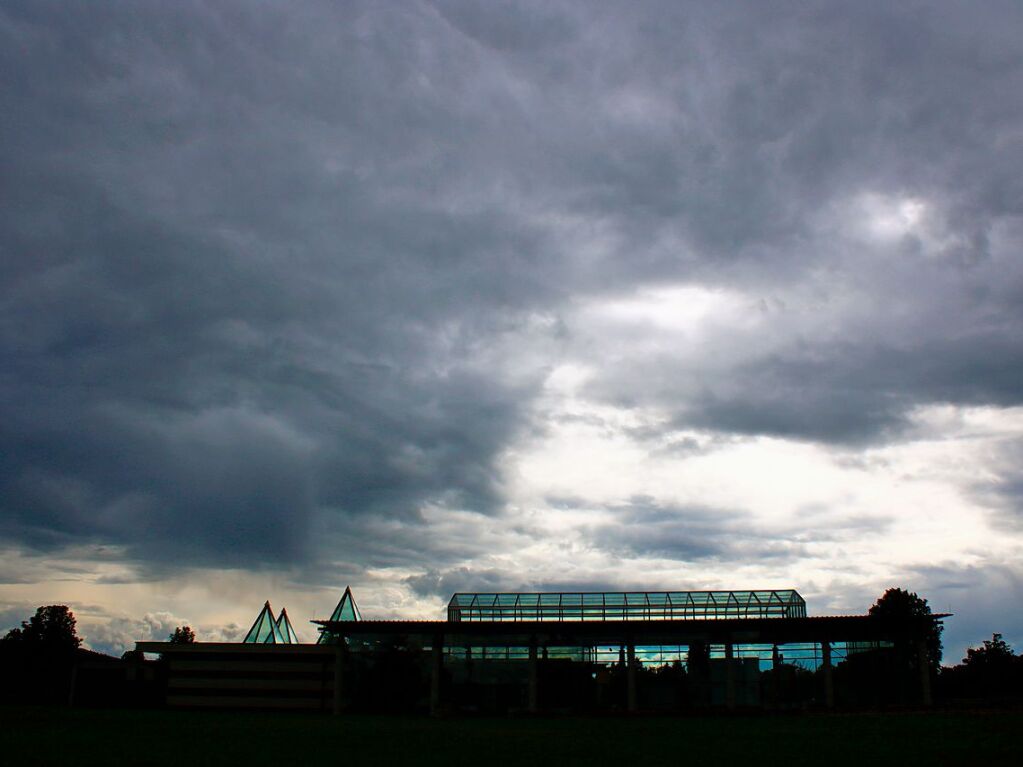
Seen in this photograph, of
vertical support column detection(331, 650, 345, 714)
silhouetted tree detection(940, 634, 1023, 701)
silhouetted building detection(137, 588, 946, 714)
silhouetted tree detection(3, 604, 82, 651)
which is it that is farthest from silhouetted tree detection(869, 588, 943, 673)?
silhouetted tree detection(3, 604, 82, 651)

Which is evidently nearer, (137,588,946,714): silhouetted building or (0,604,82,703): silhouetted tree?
(137,588,946,714): silhouetted building

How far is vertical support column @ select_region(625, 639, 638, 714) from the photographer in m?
55.9

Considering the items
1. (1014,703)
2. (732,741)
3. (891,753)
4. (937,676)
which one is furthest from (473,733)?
(937,676)

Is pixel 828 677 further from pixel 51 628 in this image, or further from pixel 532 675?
pixel 51 628

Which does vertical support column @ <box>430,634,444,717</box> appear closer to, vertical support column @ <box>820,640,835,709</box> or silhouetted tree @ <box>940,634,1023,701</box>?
vertical support column @ <box>820,640,835,709</box>

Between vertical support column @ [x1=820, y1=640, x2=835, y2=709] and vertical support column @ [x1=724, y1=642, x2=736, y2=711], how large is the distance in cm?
569

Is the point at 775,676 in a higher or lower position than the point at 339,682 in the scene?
higher

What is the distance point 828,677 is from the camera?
185 feet

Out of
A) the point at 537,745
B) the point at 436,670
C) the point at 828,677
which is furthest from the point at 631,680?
the point at 537,745

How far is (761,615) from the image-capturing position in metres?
57.8

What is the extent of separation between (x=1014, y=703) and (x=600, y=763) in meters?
33.3

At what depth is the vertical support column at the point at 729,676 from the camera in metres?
55.3

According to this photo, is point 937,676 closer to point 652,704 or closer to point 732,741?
point 652,704

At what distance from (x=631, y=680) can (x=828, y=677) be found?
12.6 metres
